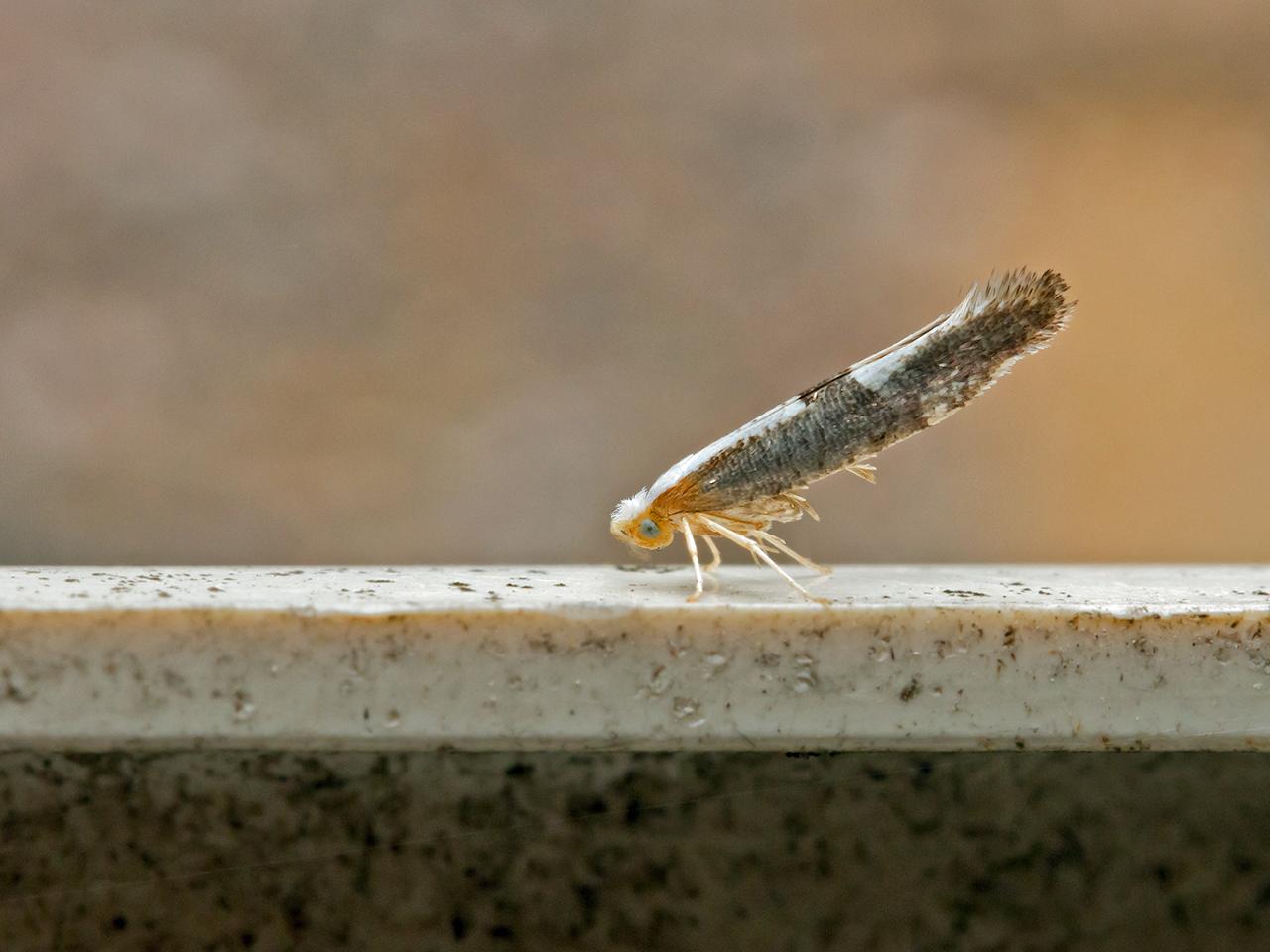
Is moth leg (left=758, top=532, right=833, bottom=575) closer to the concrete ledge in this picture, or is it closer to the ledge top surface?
the ledge top surface

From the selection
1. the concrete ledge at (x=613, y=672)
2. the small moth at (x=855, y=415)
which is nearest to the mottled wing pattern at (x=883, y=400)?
the small moth at (x=855, y=415)

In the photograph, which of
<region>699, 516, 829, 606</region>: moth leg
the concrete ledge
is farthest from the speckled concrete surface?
<region>699, 516, 829, 606</region>: moth leg

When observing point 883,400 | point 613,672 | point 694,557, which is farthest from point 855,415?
point 613,672

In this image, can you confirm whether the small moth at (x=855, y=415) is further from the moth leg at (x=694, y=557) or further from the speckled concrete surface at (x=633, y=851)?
the speckled concrete surface at (x=633, y=851)

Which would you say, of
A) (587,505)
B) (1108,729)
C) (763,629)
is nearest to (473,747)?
(763,629)

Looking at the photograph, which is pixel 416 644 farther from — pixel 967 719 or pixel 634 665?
pixel 967 719

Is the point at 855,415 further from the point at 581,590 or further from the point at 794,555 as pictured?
the point at 581,590
